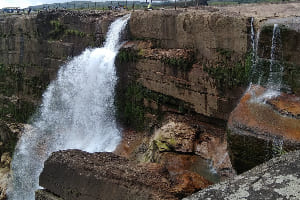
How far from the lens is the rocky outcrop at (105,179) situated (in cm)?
870

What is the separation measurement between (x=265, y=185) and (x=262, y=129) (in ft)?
16.5

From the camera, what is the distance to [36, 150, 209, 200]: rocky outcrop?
8703 millimetres

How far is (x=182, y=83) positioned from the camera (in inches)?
525

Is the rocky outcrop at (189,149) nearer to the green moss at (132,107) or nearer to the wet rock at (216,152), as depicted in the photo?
the wet rock at (216,152)

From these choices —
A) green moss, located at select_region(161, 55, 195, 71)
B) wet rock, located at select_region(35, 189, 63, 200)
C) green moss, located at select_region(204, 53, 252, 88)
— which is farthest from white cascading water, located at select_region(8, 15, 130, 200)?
green moss, located at select_region(204, 53, 252, 88)

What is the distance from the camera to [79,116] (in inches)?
669

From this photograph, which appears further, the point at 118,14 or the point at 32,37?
the point at 32,37

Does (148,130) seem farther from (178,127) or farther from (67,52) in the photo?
(67,52)

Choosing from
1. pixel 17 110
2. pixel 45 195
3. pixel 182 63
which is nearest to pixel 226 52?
pixel 182 63

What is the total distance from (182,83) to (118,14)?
6224 millimetres

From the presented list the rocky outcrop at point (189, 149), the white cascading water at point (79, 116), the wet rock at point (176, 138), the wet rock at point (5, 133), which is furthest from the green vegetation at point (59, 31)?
the wet rock at point (176, 138)

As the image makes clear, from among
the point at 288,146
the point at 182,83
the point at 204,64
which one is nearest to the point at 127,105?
the point at 182,83

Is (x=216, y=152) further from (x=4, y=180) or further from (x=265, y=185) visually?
(x=4, y=180)

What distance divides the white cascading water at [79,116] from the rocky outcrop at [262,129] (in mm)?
7148
